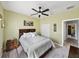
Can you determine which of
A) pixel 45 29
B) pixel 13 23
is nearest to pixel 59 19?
pixel 45 29

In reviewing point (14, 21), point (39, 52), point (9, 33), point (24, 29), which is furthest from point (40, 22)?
point (39, 52)

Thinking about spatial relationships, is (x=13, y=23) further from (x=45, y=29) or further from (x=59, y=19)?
(x=59, y=19)

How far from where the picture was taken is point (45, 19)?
7062mm

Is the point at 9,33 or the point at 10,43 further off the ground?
the point at 9,33

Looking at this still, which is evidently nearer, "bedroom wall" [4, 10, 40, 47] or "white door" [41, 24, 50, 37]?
"bedroom wall" [4, 10, 40, 47]

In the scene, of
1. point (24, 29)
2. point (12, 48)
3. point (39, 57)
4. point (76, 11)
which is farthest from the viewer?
point (24, 29)

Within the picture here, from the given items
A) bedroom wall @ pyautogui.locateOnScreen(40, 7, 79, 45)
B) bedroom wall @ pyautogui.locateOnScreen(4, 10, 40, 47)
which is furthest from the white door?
bedroom wall @ pyautogui.locateOnScreen(4, 10, 40, 47)

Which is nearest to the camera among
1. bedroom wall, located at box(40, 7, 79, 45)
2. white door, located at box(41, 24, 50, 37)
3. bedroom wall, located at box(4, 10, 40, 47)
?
bedroom wall, located at box(40, 7, 79, 45)

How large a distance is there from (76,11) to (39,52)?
3081 mm

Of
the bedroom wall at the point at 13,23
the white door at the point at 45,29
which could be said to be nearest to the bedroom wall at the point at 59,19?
the white door at the point at 45,29

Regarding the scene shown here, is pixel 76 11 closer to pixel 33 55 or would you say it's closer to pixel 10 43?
pixel 33 55

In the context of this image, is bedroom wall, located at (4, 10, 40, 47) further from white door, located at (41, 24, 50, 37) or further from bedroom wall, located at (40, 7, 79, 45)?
bedroom wall, located at (40, 7, 79, 45)

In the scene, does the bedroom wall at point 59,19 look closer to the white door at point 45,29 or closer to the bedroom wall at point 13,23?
the white door at point 45,29

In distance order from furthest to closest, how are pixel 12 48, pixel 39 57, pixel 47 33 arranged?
1. pixel 47 33
2. pixel 12 48
3. pixel 39 57
